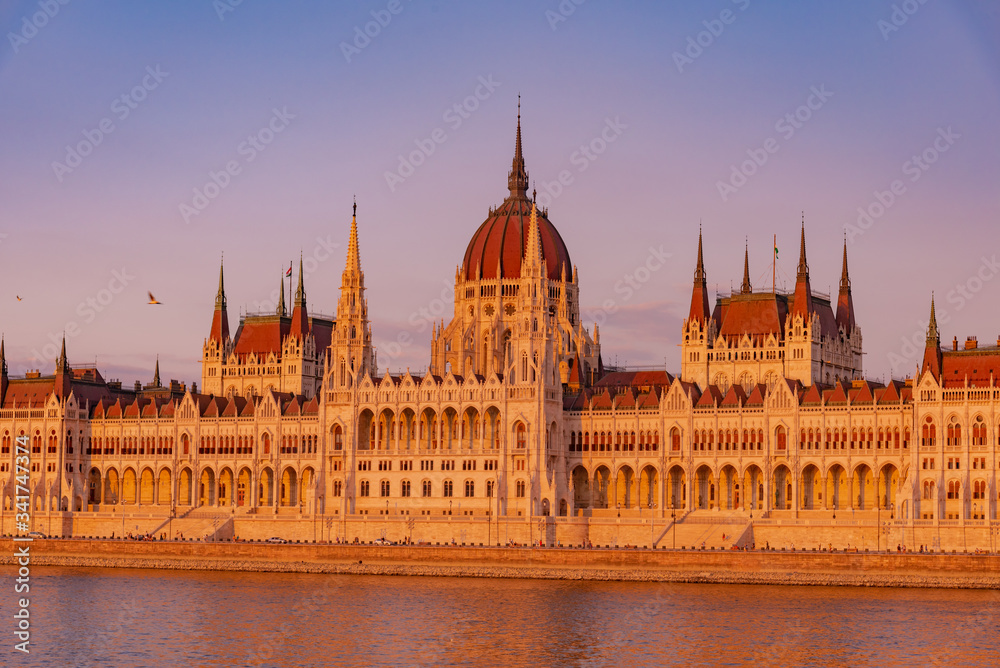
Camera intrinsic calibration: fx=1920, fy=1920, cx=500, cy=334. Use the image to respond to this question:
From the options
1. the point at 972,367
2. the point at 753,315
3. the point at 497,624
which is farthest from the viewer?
the point at 753,315

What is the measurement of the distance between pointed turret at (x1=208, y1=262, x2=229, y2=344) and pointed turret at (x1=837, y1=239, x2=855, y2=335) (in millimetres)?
62345

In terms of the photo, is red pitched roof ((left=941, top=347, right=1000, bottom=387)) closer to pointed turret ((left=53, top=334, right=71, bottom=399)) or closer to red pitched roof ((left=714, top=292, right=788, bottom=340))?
red pitched roof ((left=714, top=292, right=788, bottom=340))

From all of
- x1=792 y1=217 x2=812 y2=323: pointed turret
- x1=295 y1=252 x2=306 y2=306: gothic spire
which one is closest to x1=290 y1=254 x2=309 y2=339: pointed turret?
x1=295 y1=252 x2=306 y2=306: gothic spire

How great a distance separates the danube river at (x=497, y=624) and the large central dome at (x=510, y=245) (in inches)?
2130

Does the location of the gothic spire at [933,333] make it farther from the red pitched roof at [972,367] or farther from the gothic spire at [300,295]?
the gothic spire at [300,295]

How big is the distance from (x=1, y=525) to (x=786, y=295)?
71.7 meters

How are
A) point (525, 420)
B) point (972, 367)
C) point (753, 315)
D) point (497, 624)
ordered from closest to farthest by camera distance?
1. point (497, 624)
2. point (972, 367)
3. point (525, 420)
4. point (753, 315)

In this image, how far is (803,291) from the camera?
16488 centimetres

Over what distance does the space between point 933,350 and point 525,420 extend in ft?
109

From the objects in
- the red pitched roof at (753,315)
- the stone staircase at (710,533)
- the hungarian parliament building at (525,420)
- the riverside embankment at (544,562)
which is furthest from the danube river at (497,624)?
the red pitched roof at (753,315)

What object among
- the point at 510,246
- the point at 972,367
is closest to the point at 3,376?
the point at 510,246

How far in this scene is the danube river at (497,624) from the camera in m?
98.3

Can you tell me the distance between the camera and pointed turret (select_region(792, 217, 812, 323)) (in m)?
164

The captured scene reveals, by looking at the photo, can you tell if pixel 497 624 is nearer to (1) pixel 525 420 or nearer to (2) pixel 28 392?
(1) pixel 525 420
